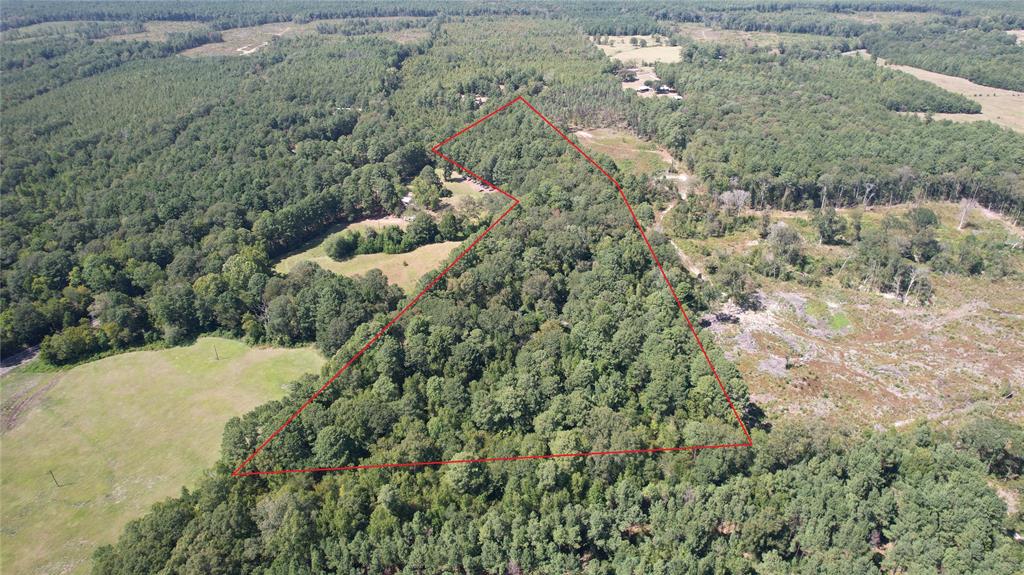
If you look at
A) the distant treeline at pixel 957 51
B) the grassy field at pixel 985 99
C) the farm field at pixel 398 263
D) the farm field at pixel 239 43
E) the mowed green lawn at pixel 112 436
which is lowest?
the mowed green lawn at pixel 112 436

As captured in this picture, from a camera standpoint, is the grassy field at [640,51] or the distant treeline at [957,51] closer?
the distant treeline at [957,51]

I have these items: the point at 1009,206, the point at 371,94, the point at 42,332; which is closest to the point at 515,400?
the point at 42,332

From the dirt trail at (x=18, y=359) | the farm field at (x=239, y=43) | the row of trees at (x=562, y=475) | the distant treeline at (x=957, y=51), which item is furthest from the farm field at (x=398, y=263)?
the distant treeline at (x=957, y=51)

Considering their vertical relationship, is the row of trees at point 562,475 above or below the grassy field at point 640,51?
below

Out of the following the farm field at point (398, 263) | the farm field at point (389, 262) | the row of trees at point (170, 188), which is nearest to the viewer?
the row of trees at point (170, 188)

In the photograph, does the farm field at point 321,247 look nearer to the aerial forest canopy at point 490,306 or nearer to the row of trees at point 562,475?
the aerial forest canopy at point 490,306

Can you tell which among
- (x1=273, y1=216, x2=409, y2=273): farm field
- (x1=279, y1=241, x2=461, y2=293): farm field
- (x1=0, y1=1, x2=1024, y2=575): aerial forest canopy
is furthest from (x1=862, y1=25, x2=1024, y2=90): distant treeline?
(x1=273, y1=216, x2=409, y2=273): farm field
